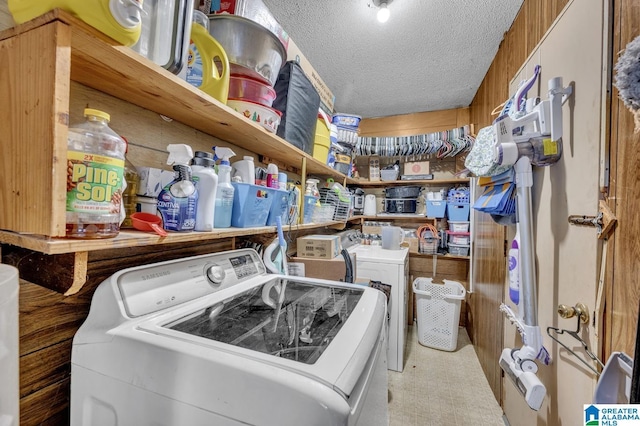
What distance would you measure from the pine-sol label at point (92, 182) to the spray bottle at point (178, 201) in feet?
0.60

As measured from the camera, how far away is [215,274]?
1.00 metres

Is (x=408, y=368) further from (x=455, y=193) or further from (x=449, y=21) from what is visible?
(x=449, y=21)

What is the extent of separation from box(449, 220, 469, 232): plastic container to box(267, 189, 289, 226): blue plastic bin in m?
2.45

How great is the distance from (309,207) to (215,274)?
884mm

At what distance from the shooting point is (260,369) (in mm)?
519

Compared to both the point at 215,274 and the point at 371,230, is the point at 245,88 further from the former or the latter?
the point at 371,230

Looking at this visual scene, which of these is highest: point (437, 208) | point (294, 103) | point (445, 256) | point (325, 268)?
point (294, 103)

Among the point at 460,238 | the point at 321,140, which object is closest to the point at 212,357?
the point at 321,140

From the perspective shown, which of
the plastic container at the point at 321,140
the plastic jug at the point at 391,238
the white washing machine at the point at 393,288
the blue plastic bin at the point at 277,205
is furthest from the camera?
the plastic jug at the point at 391,238

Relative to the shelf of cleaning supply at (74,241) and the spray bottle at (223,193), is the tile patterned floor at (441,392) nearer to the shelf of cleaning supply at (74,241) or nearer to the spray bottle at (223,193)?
the spray bottle at (223,193)

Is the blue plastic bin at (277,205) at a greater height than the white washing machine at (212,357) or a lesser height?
greater

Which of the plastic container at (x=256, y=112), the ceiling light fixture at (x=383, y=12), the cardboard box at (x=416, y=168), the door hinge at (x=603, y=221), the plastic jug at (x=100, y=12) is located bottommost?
the door hinge at (x=603, y=221)

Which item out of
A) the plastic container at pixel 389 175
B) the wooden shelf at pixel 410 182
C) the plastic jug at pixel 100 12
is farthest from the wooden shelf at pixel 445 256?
the plastic jug at pixel 100 12

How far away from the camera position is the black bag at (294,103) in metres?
1.40
